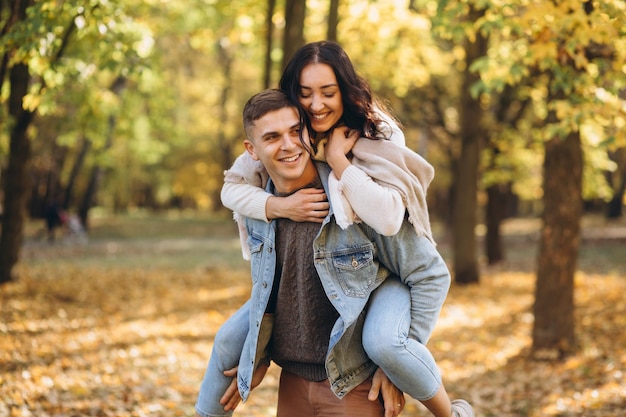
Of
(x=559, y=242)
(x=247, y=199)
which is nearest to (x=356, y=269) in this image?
(x=247, y=199)

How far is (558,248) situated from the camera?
332 inches

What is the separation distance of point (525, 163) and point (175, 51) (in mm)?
17885

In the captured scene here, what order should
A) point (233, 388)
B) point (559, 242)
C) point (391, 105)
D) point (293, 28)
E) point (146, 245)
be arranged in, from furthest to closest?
point (146, 245) → point (293, 28) → point (559, 242) → point (391, 105) → point (233, 388)

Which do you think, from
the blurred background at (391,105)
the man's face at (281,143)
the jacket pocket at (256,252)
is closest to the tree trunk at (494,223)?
the blurred background at (391,105)

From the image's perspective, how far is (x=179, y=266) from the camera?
19500 mm

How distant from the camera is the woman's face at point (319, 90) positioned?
320cm

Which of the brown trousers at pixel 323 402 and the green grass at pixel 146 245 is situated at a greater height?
the brown trousers at pixel 323 402

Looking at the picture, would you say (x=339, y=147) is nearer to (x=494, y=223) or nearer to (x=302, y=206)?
(x=302, y=206)

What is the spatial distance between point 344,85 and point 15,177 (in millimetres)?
9793

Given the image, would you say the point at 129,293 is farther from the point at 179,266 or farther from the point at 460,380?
the point at 460,380

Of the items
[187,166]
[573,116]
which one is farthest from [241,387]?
[187,166]

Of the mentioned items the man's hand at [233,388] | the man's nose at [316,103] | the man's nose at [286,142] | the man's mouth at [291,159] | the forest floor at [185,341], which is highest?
the man's nose at [316,103]

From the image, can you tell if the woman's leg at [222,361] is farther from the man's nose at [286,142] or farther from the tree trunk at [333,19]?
the tree trunk at [333,19]

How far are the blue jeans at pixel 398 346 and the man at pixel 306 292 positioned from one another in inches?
3.4
